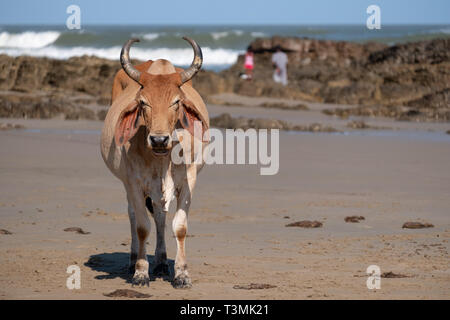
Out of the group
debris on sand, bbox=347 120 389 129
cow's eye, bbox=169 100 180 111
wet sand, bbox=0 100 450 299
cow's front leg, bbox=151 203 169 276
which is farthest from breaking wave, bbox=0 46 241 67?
cow's eye, bbox=169 100 180 111

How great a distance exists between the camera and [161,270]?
973 centimetres

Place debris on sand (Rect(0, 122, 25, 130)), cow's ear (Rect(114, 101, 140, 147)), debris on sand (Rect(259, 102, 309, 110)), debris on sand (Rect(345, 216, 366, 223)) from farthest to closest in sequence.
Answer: debris on sand (Rect(259, 102, 309, 110)) < debris on sand (Rect(0, 122, 25, 130)) < debris on sand (Rect(345, 216, 366, 223)) < cow's ear (Rect(114, 101, 140, 147))

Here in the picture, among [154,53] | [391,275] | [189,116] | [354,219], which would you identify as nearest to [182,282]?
[189,116]

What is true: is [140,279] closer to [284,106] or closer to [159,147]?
[159,147]

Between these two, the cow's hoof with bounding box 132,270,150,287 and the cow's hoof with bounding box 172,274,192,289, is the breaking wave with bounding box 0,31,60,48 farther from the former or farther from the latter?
the cow's hoof with bounding box 172,274,192,289

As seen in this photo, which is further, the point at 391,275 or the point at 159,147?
the point at 391,275

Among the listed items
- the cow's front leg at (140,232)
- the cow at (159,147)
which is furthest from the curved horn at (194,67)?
the cow's front leg at (140,232)

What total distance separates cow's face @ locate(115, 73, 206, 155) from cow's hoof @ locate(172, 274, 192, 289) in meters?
1.26

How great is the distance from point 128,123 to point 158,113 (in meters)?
0.57

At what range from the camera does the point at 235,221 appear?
1240 cm

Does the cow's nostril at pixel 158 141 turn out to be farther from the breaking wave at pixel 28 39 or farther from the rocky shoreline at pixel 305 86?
the breaking wave at pixel 28 39

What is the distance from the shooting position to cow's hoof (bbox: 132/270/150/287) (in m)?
8.86
